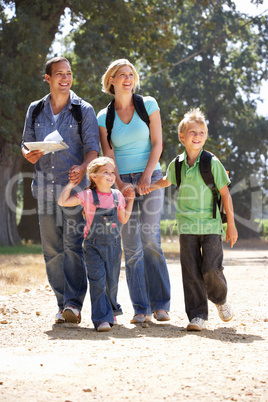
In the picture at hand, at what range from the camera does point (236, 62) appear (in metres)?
35.3

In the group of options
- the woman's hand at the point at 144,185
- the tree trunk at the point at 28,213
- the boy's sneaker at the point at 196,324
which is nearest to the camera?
the boy's sneaker at the point at 196,324

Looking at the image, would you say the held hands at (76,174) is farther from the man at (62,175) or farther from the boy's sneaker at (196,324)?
the boy's sneaker at (196,324)

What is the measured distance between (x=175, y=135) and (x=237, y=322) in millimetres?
15681

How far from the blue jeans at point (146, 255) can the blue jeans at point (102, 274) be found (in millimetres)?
206

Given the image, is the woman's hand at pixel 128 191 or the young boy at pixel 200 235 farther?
the woman's hand at pixel 128 191

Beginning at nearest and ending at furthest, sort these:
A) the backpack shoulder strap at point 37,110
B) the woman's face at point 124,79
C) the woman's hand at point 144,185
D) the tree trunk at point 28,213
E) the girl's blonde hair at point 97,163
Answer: the girl's blonde hair at point 97,163 < the woman's hand at point 144,185 < the woman's face at point 124,79 < the backpack shoulder strap at point 37,110 < the tree trunk at point 28,213

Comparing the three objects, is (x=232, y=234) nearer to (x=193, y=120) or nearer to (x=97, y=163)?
(x=193, y=120)

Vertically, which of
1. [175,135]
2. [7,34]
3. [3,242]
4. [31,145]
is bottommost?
[3,242]

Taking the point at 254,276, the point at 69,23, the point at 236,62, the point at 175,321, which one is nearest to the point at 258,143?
the point at 236,62

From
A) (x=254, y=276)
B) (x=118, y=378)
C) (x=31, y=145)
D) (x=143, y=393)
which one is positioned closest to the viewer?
(x=143, y=393)

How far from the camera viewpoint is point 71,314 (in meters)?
5.11

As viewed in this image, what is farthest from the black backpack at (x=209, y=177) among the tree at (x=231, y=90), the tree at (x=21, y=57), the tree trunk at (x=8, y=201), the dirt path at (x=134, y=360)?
the tree at (x=231, y=90)

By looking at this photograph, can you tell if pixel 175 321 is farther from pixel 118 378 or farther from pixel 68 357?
pixel 118 378

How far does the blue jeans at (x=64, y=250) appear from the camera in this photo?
5.28m
